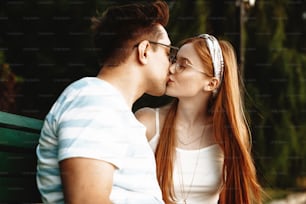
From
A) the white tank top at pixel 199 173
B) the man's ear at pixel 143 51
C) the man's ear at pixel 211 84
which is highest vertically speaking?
the man's ear at pixel 143 51

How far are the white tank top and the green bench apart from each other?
1.84 ft

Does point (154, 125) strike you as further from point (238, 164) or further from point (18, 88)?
point (18, 88)

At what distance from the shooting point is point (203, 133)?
7.56 ft

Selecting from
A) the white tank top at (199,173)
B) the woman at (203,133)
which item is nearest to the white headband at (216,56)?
the woman at (203,133)

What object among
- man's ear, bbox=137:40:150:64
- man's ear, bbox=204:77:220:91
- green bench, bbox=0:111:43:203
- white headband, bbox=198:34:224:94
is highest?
man's ear, bbox=137:40:150:64

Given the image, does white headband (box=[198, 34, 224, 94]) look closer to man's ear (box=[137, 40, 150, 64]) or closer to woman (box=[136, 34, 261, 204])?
woman (box=[136, 34, 261, 204])

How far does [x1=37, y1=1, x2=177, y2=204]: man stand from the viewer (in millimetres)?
1434

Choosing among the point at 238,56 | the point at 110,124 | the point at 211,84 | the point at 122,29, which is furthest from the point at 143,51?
the point at 238,56

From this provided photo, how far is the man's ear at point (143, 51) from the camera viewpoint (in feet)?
5.66

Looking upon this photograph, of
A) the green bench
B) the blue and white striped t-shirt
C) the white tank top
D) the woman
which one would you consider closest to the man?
the blue and white striped t-shirt

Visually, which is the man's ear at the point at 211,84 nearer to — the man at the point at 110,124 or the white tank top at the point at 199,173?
the white tank top at the point at 199,173

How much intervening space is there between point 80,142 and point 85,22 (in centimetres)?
207

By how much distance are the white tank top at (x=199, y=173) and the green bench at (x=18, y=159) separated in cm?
56

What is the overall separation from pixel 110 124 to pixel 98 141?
6 centimetres
